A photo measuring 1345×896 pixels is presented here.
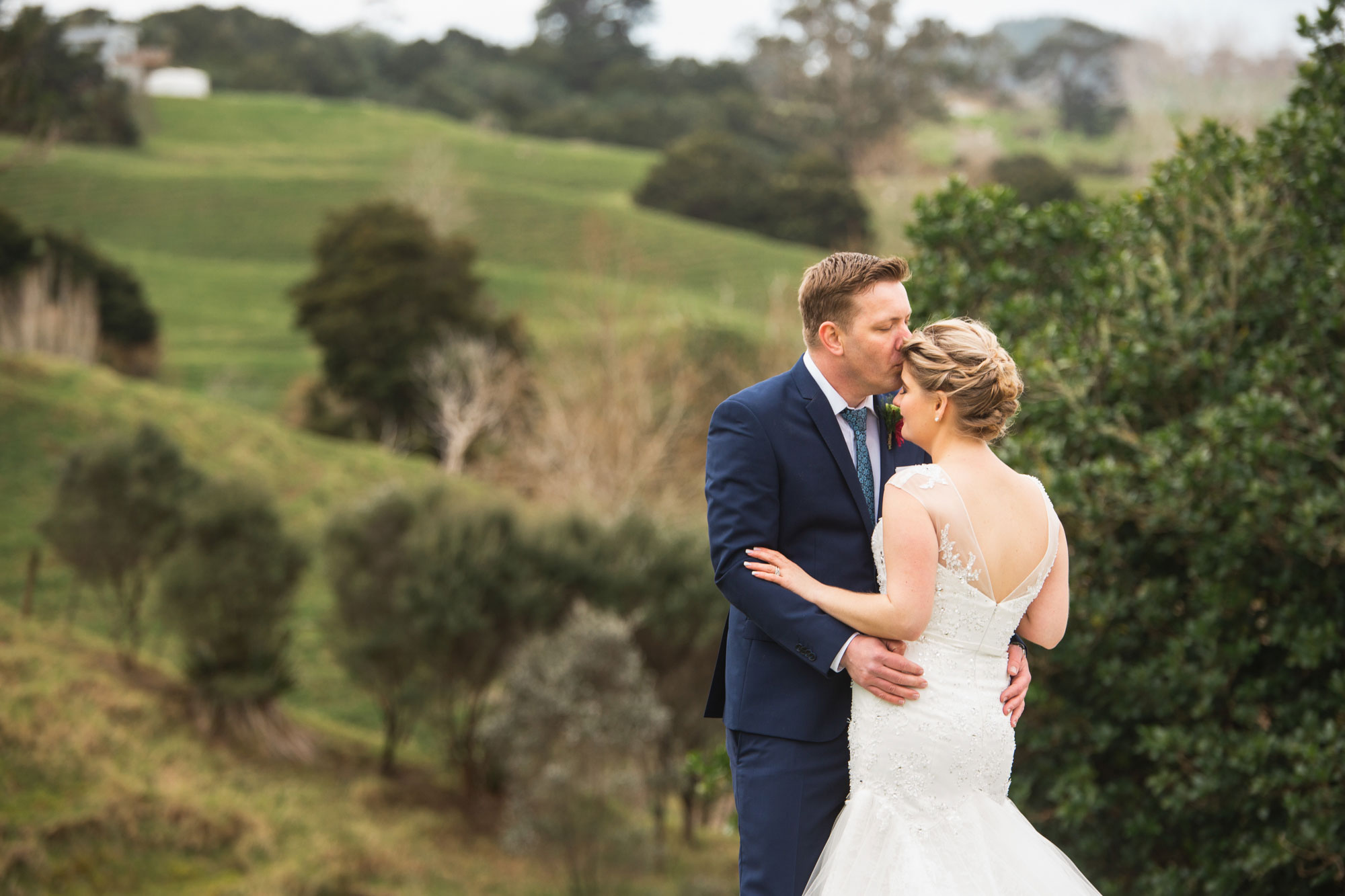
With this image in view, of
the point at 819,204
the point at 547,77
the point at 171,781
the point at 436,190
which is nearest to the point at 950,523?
the point at 171,781

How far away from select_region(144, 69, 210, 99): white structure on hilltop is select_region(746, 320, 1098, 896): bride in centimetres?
8107

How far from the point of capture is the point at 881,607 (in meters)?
2.71

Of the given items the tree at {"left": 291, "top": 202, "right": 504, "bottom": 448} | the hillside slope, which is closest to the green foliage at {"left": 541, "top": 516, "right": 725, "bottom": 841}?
the hillside slope

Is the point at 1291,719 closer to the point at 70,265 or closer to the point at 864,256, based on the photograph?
the point at 864,256

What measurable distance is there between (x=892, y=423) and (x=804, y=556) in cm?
49

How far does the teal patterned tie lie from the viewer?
2998 mm

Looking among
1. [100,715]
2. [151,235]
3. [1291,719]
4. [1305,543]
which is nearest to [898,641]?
[1305,543]

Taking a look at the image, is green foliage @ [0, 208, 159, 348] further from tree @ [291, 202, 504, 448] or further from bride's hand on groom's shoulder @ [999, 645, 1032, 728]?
bride's hand on groom's shoulder @ [999, 645, 1032, 728]

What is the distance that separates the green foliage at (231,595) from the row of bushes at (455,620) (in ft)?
0.08

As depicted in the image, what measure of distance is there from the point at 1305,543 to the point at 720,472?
3.17 metres

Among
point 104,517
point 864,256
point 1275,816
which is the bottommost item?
point 104,517

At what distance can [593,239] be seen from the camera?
34656mm

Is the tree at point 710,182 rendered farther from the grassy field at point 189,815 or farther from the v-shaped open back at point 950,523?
the v-shaped open back at point 950,523

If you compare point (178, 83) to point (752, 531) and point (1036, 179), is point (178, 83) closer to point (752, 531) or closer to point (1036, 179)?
point (1036, 179)
